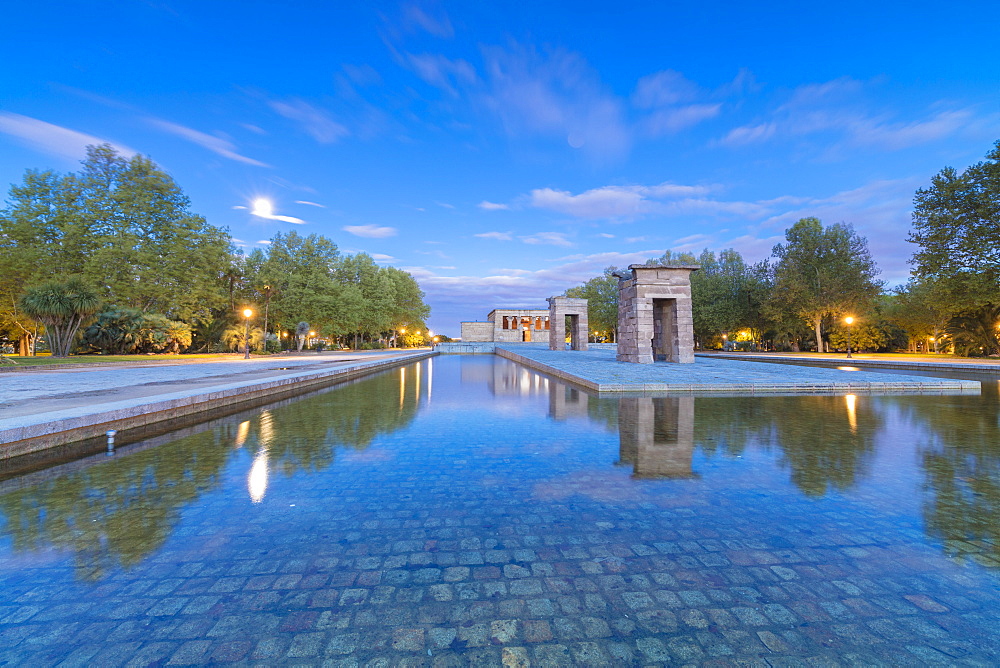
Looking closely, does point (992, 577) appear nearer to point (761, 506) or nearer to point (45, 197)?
point (761, 506)

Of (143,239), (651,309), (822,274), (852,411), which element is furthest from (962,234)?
(143,239)

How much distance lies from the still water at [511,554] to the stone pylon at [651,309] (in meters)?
14.6

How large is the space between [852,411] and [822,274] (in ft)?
105

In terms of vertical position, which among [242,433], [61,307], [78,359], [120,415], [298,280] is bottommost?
[242,433]

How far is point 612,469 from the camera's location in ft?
17.1

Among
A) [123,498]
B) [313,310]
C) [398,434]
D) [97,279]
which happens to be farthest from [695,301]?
[97,279]

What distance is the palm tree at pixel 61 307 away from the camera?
74.7 ft

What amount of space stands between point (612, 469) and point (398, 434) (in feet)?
12.6

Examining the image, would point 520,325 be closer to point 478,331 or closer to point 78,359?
point 478,331

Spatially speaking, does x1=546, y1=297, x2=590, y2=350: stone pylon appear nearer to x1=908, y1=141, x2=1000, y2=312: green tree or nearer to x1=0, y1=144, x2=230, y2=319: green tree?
x1=908, y1=141, x2=1000, y2=312: green tree

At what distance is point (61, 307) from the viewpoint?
75.7 ft

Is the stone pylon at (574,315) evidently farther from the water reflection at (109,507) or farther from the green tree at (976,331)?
the water reflection at (109,507)

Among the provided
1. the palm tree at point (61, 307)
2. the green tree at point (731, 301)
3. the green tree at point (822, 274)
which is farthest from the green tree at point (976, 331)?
the palm tree at point (61, 307)

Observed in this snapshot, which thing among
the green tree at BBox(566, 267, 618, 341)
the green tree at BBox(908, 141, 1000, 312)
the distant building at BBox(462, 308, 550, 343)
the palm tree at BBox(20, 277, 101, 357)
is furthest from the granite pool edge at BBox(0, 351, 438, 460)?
the distant building at BBox(462, 308, 550, 343)
